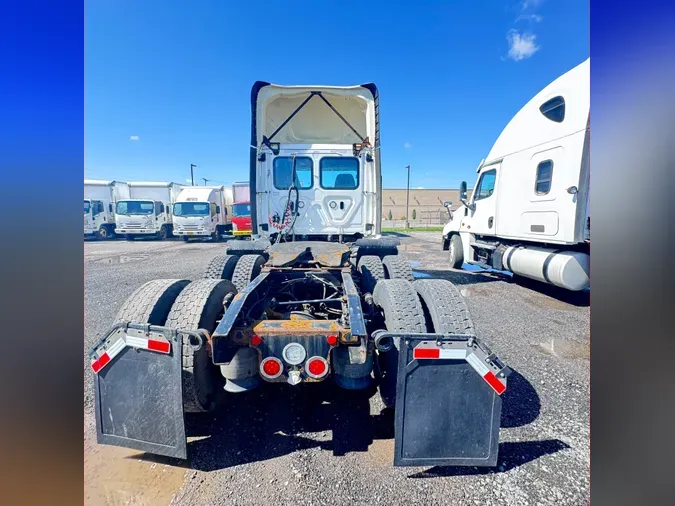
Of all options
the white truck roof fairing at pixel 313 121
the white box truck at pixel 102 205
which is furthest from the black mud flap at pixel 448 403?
the white box truck at pixel 102 205

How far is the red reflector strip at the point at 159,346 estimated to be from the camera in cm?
185

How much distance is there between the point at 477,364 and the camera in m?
1.80

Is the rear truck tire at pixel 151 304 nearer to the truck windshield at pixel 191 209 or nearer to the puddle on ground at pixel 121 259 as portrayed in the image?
the puddle on ground at pixel 121 259

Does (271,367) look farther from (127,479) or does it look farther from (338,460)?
(127,479)

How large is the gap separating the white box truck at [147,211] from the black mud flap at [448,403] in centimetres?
2204

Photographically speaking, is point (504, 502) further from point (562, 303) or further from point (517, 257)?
point (517, 257)

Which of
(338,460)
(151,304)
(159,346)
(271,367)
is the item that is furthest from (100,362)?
(338,460)

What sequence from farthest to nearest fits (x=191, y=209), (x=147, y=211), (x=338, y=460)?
(x=147, y=211), (x=191, y=209), (x=338, y=460)

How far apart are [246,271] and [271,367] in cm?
205

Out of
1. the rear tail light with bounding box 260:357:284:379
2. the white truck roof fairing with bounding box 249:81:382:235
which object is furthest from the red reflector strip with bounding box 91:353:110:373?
the white truck roof fairing with bounding box 249:81:382:235

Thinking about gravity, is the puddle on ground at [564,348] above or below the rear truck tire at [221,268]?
below
